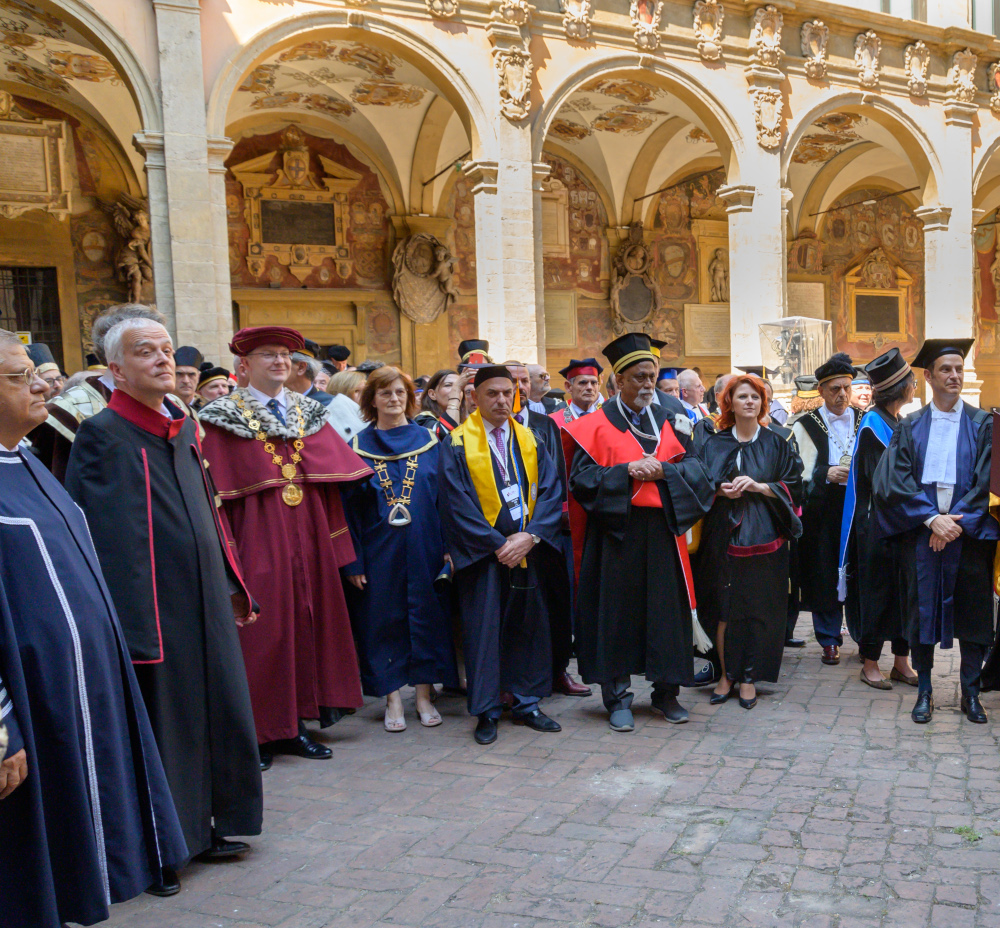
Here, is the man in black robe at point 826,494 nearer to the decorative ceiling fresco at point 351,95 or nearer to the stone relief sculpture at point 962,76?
the decorative ceiling fresco at point 351,95

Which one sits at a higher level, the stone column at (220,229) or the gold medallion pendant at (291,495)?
the stone column at (220,229)

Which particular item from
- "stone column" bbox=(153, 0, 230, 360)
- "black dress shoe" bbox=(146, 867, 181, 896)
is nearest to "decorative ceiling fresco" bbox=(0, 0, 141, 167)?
"stone column" bbox=(153, 0, 230, 360)

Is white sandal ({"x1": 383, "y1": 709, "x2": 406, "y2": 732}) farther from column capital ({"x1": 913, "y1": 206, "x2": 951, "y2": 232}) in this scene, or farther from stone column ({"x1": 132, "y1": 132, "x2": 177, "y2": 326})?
column capital ({"x1": 913, "y1": 206, "x2": 951, "y2": 232})

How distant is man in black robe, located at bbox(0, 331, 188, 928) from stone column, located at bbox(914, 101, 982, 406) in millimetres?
15115

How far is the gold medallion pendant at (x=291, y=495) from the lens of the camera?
13.4ft

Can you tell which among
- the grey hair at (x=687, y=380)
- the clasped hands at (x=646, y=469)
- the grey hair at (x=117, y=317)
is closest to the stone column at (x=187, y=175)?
the grey hair at (x=687, y=380)

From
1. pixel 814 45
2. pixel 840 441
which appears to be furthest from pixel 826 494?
pixel 814 45

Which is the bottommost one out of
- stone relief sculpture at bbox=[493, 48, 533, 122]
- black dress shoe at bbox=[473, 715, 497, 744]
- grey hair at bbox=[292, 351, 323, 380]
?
black dress shoe at bbox=[473, 715, 497, 744]

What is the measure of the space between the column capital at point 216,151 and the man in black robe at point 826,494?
6945 mm

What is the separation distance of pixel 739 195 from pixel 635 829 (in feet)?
37.3

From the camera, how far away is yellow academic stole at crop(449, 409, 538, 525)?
441cm

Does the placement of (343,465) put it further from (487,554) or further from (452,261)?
(452,261)

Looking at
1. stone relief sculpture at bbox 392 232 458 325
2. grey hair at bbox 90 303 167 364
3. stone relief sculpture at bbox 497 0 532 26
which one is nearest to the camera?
grey hair at bbox 90 303 167 364

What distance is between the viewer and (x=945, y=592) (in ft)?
14.4
